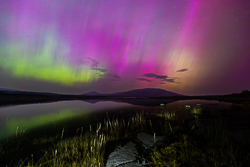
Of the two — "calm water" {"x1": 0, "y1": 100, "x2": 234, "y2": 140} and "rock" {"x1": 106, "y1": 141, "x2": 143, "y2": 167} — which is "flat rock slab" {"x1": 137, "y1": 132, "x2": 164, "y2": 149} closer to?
"rock" {"x1": 106, "y1": 141, "x2": 143, "y2": 167}

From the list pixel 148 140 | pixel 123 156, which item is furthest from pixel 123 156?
pixel 148 140

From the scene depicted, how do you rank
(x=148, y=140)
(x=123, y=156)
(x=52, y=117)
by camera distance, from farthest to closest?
(x=52, y=117) < (x=148, y=140) < (x=123, y=156)

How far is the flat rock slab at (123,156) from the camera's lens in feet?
16.4

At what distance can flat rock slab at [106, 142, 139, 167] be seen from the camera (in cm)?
499

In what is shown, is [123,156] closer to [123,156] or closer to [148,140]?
[123,156]

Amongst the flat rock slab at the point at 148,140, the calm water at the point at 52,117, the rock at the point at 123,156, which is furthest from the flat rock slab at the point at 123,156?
the calm water at the point at 52,117

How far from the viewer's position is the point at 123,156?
539cm

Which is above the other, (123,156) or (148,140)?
(148,140)

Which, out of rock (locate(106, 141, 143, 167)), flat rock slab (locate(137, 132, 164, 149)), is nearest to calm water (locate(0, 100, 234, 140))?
rock (locate(106, 141, 143, 167))

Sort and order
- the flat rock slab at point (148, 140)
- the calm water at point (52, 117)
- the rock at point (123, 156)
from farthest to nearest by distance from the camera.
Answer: the calm water at point (52, 117)
the flat rock slab at point (148, 140)
the rock at point (123, 156)

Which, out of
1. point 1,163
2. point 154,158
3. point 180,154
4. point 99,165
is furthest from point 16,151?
point 180,154

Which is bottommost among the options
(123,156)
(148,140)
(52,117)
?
(52,117)

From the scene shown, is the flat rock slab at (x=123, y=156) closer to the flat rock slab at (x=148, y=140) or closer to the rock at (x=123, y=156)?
the rock at (x=123, y=156)

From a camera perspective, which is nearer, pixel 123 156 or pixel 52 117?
pixel 123 156
